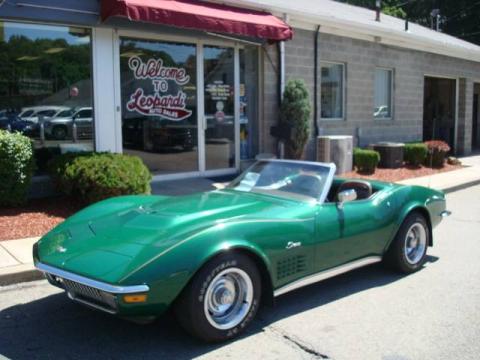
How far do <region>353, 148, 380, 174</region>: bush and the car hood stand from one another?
26.8ft

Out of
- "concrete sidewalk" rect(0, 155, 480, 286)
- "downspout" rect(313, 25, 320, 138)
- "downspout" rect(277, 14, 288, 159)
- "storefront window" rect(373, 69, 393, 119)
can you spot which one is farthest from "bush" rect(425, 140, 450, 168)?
"downspout" rect(277, 14, 288, 159)

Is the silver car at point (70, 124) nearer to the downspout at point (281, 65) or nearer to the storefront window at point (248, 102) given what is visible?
the storefront window at point (248, 102)

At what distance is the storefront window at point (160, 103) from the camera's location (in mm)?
9648

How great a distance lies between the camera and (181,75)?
10.4 m

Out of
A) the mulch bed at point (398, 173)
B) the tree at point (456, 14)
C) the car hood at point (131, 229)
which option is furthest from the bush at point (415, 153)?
the tree at point (456, 14)

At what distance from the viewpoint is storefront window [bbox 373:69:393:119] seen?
15.5m

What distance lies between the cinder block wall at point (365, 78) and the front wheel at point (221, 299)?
8234mm

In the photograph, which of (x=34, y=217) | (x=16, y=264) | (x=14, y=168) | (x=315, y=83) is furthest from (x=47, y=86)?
(x=315, y=83)

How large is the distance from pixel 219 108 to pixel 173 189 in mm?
2418

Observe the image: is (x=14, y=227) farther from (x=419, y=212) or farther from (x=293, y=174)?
(x=419, y=212)

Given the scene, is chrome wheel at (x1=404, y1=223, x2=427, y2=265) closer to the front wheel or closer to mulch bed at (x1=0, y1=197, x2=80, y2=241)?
the front wheel

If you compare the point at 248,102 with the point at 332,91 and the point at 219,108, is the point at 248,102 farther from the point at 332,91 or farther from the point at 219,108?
the point at 332,91

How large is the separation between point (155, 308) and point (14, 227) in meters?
4.03

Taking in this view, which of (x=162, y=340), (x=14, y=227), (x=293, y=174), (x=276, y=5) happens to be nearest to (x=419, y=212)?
(x=293, y=174)
